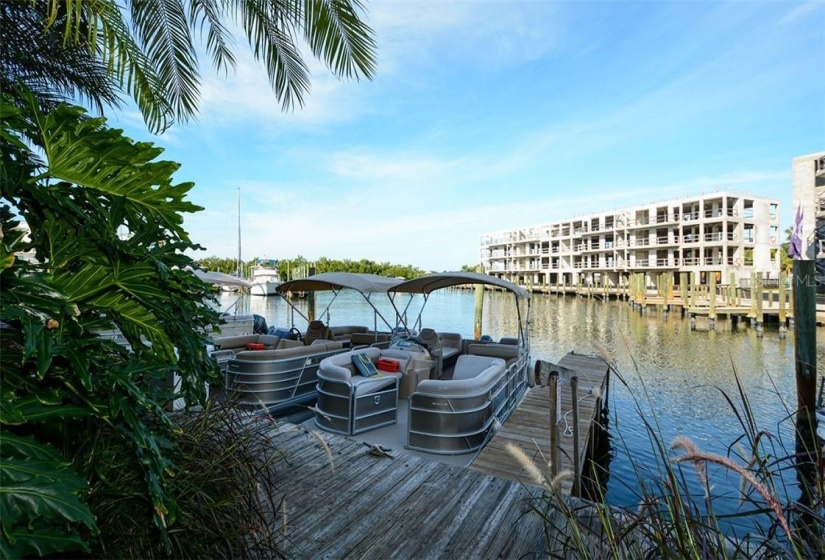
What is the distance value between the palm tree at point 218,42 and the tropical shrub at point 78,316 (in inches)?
134

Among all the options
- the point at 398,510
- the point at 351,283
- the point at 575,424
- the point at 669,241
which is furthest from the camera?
the point at 669,241

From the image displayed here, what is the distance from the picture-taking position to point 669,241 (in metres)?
50.1

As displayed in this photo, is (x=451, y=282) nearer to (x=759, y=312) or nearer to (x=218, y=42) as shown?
(x=218, y=42)

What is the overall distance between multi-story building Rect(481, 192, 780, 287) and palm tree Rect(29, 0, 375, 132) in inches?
1769

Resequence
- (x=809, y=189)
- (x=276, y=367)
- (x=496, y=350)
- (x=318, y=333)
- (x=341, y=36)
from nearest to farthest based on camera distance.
Result: (x=341, y=36) < (x=276, y=367) < (x=496, y=350) < (x=318, y=333) < (x=809, y=189)

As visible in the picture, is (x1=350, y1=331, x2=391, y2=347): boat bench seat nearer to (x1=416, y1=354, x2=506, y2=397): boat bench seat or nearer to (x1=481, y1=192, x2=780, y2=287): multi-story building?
(x1=416, y1=354, x2=506, y2=397): boat bench seat

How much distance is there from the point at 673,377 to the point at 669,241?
1700 inches

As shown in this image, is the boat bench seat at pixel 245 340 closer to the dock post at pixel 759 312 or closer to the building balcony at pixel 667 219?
the dock post at pixel 759 312

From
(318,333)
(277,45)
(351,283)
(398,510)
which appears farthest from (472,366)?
(277,45)

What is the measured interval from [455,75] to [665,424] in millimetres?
10582

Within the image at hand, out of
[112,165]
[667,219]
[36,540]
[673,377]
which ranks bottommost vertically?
[673,377]

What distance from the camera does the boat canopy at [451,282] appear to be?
26.5 feet

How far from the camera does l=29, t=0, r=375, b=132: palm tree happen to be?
15.9ft

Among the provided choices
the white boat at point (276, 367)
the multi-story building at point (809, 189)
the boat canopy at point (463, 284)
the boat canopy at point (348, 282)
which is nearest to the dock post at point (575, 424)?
the boat canopy at point (463, 284)
